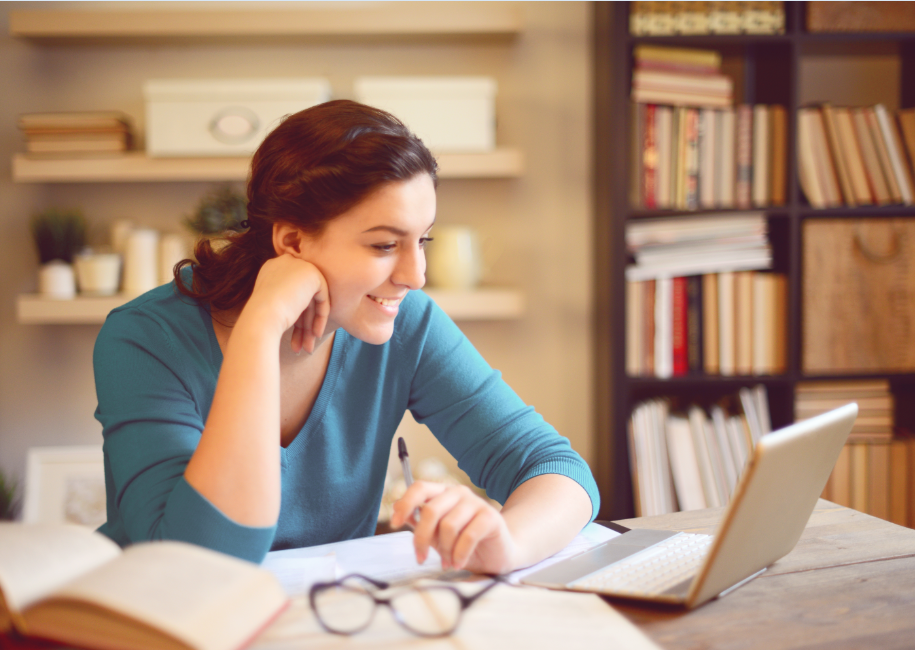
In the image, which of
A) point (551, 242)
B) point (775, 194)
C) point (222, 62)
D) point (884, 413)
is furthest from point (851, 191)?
point (222, 62)

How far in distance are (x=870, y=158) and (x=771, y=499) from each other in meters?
1.64

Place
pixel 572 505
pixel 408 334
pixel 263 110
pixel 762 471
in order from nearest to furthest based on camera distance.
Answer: pixel 762 471, pixel 572 505, pixel 408 334, pixel 263 110

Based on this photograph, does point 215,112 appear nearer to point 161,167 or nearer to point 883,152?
point 161,167

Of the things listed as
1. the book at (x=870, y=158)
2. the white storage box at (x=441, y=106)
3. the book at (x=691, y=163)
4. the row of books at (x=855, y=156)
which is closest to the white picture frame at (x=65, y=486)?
the white storage box at (x=441, y=106)

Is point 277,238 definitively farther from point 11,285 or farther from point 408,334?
point 11,285

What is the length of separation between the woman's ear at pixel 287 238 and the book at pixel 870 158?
164cm

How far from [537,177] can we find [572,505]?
1.44 m

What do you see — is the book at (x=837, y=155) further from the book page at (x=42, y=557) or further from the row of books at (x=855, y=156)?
the book page at (x=42, y=557)

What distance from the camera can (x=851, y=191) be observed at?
6.23 ft

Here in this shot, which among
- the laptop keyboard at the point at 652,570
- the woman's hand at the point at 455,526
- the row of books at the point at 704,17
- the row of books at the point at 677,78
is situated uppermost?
the row of books at the point at 704,17

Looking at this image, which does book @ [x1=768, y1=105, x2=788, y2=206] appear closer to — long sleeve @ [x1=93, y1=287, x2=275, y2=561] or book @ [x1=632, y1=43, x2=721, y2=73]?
book @ [x1=632, y1=43, x2=721, y2=73]

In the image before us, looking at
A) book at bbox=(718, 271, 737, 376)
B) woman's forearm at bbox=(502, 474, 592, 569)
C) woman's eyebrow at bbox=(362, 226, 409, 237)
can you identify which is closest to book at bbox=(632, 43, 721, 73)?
book at bbox=(718, 271, 737, 376)

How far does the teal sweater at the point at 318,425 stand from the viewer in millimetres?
788

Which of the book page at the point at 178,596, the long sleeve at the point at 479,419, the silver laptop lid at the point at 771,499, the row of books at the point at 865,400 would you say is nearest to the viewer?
the book page at the point at 178,596
